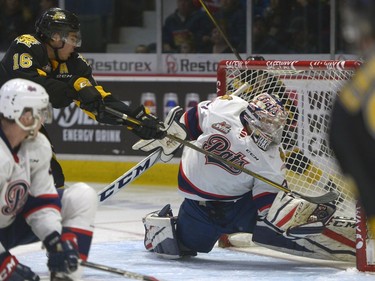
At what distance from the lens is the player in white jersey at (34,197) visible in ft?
11.1

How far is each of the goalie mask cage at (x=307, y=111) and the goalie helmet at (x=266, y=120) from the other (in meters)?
0.26

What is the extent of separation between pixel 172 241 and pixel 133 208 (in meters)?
1.86

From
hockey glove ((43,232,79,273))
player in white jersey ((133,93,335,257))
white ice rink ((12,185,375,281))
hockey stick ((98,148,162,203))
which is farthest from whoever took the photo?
hockey stick ((98,148,162,203))

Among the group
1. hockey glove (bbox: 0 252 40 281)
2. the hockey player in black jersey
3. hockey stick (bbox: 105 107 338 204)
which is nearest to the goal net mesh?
hockey stick (bbox: 105 107 338 204)

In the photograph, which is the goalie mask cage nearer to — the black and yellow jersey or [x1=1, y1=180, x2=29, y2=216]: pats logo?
the black and yellow jersey

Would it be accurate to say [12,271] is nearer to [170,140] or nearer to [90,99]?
[90,99]

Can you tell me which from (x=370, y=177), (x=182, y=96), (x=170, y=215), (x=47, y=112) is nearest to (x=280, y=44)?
(x=182, y=96)

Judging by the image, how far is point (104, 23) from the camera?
9297mm

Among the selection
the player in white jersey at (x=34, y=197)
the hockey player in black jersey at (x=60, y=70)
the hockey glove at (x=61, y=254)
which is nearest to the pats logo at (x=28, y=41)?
the hockey player in black jersey at (x=60, y=70)

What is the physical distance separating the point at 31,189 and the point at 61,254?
0.26 meters

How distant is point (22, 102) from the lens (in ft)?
11.2

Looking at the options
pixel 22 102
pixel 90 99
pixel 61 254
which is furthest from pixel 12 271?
pixel 90 99

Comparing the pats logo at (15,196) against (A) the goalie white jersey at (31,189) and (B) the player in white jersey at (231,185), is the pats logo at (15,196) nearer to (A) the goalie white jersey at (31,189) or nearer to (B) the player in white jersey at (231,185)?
(A) the goalie white jersey at (31,189)

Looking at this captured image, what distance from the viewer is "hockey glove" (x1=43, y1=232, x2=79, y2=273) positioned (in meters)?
3.34
